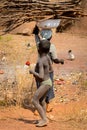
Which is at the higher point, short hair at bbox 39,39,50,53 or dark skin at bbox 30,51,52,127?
short hair at bbox 39,39,50,53

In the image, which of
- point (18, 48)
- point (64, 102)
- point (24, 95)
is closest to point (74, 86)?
point (64, 102)

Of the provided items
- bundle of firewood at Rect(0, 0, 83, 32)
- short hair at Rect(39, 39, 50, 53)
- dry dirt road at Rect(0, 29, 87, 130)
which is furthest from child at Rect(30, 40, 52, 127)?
bundle of firewood at Rect(0, 0, 83, 32)

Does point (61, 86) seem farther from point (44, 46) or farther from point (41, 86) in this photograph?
point (44, 46)

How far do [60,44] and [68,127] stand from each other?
28.8ft

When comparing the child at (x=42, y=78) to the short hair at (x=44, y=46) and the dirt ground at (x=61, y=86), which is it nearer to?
the short hair at (x=44, y=46)

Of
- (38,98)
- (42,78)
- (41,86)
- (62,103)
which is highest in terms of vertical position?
(42,78)

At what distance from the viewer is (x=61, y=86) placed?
8.25 m

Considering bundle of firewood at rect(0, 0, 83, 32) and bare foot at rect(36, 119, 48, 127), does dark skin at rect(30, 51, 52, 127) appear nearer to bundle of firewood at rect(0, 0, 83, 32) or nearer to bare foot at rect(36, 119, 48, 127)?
bare foot at rect(36, 119, 48, 127)

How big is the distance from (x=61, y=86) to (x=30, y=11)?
1.99 metres

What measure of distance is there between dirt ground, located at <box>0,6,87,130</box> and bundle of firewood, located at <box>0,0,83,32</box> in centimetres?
156

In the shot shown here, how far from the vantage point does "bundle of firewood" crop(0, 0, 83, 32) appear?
695cm

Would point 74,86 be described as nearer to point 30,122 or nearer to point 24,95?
point 24,95

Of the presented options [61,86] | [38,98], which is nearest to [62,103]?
[61,86]

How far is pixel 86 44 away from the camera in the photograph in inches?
553
